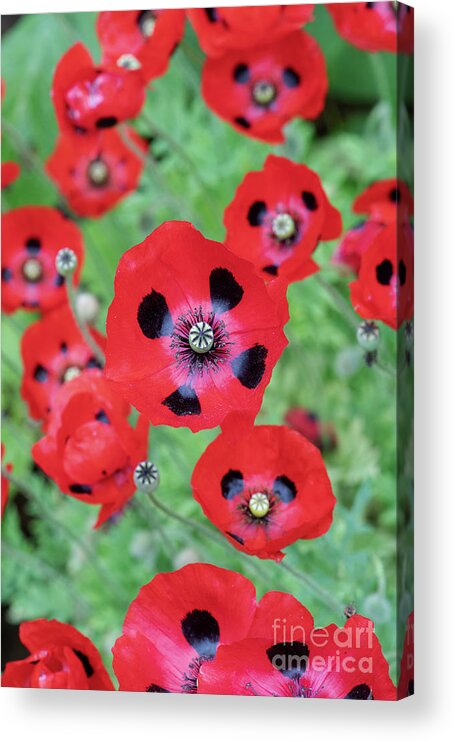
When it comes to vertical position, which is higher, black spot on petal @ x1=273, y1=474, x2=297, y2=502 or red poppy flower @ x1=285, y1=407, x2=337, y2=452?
red poppy flower @ x1=285, y1=407, x2=337, y2=452

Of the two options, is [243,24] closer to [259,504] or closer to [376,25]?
[376,25]

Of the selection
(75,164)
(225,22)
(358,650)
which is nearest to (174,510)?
(358,650)

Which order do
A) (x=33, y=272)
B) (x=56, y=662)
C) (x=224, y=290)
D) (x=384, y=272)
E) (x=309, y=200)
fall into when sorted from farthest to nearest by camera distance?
(x=33, y=272)
(x=56, y=662)
(x=309, y=200)
(x=384, y=272)
(x=224, y=290)

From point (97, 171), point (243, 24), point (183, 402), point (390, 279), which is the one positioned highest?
point (243, 24)

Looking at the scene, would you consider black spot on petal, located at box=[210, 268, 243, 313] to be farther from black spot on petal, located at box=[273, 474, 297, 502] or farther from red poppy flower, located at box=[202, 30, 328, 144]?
red poppy flower, located at box=[202, 30, 328, 144]

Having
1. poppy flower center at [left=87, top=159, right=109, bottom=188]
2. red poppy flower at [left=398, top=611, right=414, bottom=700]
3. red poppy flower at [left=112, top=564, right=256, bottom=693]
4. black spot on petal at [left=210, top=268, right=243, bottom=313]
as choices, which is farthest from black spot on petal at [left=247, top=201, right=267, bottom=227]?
red poppy flower at [left=398, top=611, right=414, bottom=700]

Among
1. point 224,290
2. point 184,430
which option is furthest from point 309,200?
point 184,430
